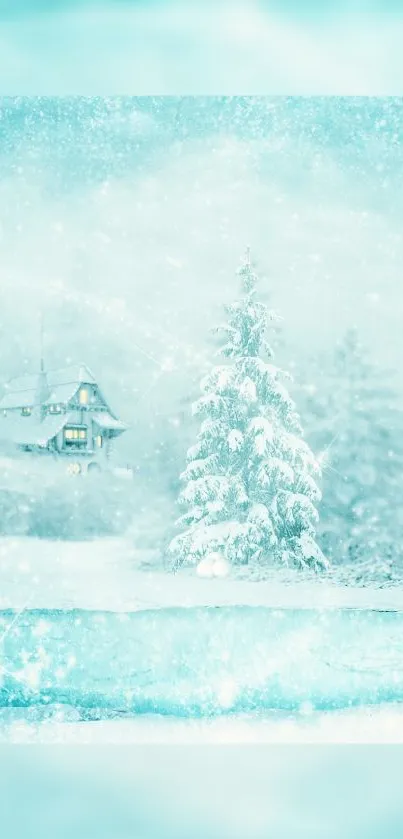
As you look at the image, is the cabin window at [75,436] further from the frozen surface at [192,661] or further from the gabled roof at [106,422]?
the frozen surface at [192,661]

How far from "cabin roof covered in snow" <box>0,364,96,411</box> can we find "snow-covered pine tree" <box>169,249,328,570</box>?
1.30ft

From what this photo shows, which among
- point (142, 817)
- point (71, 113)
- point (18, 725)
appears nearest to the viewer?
point (142, 817)

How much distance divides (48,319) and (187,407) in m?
0.55

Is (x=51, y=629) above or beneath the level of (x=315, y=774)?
above

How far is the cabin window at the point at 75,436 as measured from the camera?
278 centimetres

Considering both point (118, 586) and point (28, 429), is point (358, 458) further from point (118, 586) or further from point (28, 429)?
point (28, 429)

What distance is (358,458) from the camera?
2797 mm

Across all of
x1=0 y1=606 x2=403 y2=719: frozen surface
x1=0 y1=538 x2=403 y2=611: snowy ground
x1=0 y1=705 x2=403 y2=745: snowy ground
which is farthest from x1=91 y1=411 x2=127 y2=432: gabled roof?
x1=0 y1=705 x2=403 y2=745: snowy ground


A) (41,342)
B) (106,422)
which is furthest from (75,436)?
(41,342)

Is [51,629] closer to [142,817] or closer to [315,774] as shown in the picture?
[142,817]

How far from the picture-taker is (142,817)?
8.36ft

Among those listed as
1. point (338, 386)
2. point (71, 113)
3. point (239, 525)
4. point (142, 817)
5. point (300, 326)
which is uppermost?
point (71, 113)

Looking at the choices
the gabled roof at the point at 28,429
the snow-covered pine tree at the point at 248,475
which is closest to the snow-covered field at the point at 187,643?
the snow-covered pine tree at the point at 248,475

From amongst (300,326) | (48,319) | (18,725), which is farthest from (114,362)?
(18,725)
